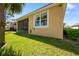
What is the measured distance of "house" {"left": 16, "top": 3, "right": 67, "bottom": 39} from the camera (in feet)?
49.2

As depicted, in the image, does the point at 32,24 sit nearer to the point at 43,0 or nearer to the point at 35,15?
the point at 35,15

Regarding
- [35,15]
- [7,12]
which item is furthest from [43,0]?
[35,15]

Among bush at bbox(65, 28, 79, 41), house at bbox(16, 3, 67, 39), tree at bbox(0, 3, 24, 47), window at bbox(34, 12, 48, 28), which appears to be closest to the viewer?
tree at bbox(0, 3, 24, 47)

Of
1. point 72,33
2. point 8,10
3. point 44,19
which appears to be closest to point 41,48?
point 8,10

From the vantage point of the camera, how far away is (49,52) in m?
8.27

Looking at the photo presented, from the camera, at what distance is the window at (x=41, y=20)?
53.2ft

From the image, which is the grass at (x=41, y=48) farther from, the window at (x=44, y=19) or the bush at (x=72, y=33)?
the bush at (x=72, y=33)

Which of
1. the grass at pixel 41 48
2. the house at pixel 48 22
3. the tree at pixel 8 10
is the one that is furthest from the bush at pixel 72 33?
the tree at pixel 8 10

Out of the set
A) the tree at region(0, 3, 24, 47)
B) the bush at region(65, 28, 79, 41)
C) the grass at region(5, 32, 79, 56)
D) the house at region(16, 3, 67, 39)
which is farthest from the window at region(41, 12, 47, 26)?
the tree at region(0, 3, 24, 47)

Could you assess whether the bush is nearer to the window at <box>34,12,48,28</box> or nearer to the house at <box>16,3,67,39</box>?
the house at <box>16,3,67,39</box>

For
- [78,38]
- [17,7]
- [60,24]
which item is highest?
[17,7]

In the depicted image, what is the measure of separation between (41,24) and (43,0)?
11.4 metres

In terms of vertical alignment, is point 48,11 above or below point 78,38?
above

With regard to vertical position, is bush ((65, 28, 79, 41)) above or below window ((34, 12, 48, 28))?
below
